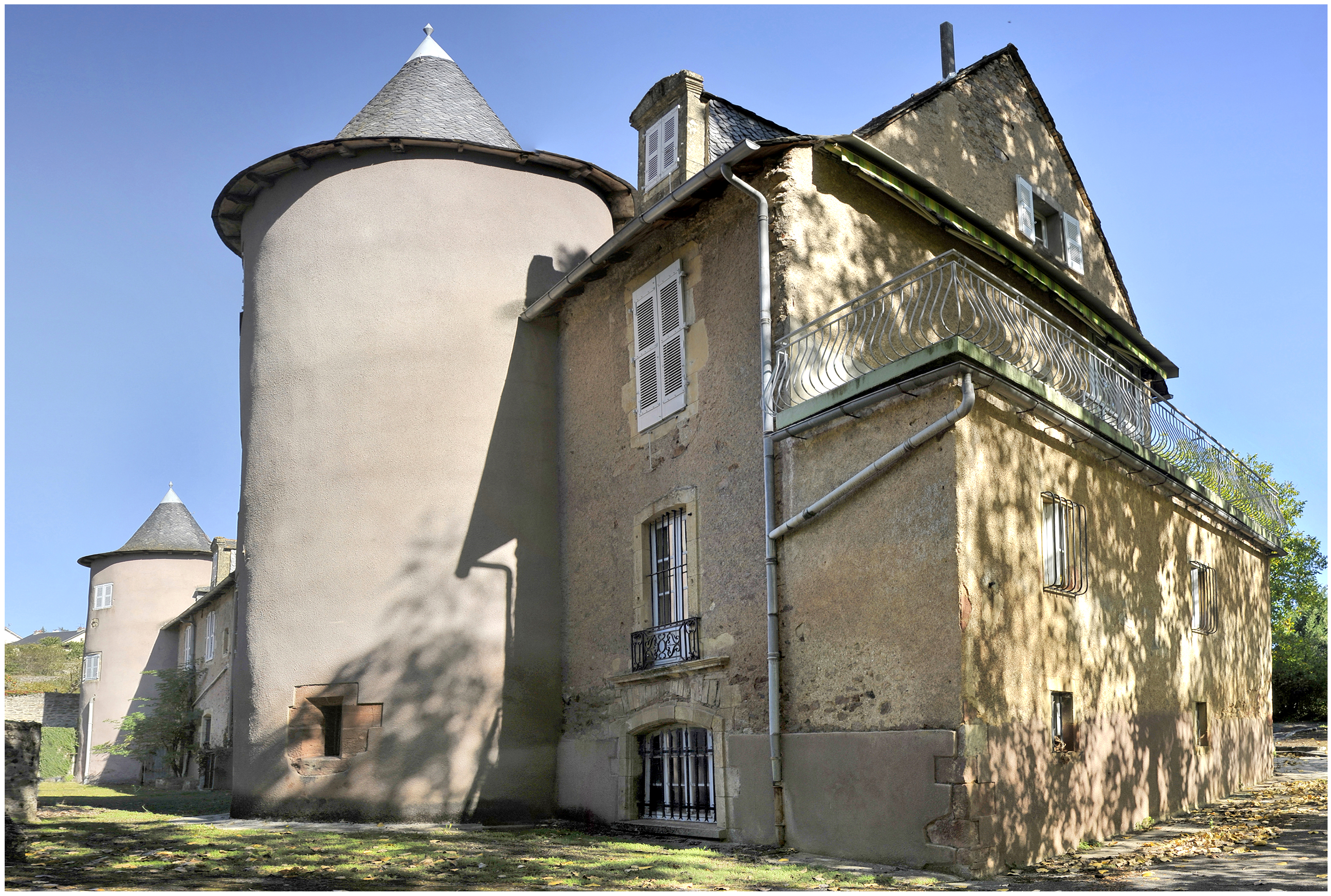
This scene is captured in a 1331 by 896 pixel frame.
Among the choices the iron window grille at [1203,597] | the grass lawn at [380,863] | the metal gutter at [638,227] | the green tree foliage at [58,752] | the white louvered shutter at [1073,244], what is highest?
the white louvered shutter at [1073,244]

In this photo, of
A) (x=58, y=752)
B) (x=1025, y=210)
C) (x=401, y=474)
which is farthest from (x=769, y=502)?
(x=58, y=752)

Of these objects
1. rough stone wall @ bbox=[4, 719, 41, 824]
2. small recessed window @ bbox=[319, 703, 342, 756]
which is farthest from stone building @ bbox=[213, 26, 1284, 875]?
rough stone wall @ bbox=[4, 719, 41, 824]

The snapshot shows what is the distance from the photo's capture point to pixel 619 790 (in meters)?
11.4

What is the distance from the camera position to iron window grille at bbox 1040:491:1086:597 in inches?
372

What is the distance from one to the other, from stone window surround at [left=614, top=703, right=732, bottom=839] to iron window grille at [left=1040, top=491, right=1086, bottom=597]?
3.35m

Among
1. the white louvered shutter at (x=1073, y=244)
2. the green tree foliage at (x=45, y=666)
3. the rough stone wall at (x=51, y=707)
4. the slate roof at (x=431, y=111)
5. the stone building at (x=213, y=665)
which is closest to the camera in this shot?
the slate roof at (x=431, y=111)

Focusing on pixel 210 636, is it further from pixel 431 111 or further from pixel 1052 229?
pixel 1052 229

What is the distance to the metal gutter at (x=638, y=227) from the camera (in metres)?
10.4

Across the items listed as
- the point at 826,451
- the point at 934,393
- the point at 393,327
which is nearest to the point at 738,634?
the point at 826,451

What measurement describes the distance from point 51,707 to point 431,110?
32.6m

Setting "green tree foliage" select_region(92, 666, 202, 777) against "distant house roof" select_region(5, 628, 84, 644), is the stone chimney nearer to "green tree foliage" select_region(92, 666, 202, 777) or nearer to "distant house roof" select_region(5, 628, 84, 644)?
"green tree foliage" select_region(92, 666, 202, 777)

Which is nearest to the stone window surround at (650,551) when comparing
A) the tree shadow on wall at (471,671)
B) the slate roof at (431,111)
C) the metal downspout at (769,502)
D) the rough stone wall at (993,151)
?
the metal downspout at (769,502)

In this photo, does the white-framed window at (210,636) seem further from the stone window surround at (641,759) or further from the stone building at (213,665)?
the stone window surround at (641,759)

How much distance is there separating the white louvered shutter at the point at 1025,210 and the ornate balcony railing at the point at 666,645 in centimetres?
750
